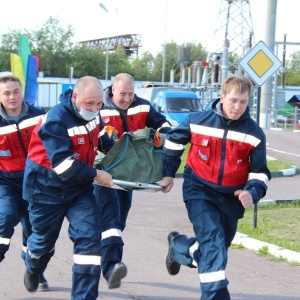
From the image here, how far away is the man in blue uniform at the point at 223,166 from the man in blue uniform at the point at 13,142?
1.46 meters

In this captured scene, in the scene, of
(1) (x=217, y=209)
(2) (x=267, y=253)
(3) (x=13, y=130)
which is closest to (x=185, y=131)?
(1) (x=217, y=209)

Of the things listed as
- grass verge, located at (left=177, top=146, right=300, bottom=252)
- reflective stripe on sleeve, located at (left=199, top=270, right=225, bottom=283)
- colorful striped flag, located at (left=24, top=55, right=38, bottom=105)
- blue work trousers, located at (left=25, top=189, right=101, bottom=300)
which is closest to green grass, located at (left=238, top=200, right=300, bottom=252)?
grass verge, located at (left=177, top=146, right=300, bottom=252)

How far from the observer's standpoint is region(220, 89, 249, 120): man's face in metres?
5.73

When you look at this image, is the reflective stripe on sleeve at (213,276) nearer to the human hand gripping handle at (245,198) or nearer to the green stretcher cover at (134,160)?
the human hand gripping handle at (245,198)

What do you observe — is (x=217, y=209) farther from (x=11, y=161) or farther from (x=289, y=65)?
(x=289, y=65)

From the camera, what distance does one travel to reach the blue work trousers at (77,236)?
553cm

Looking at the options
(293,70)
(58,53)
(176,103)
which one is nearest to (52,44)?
(58,53)

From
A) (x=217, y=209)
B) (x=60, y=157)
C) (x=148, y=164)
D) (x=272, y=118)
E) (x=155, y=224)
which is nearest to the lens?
(x=60, y=157)

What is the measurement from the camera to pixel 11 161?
6574mm

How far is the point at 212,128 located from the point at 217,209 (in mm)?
654

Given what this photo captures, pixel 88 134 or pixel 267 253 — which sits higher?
pixel 88 134

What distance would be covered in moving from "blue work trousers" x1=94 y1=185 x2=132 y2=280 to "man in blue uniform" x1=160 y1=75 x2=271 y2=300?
81 cm

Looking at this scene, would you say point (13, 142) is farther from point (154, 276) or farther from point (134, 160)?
point (154, 276)

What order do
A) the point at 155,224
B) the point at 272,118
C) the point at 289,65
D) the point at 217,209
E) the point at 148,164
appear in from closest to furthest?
the point at 217,209 → the point at 148,164 → the point at 155,224 → the point at 272,118 → the point at 289,65
